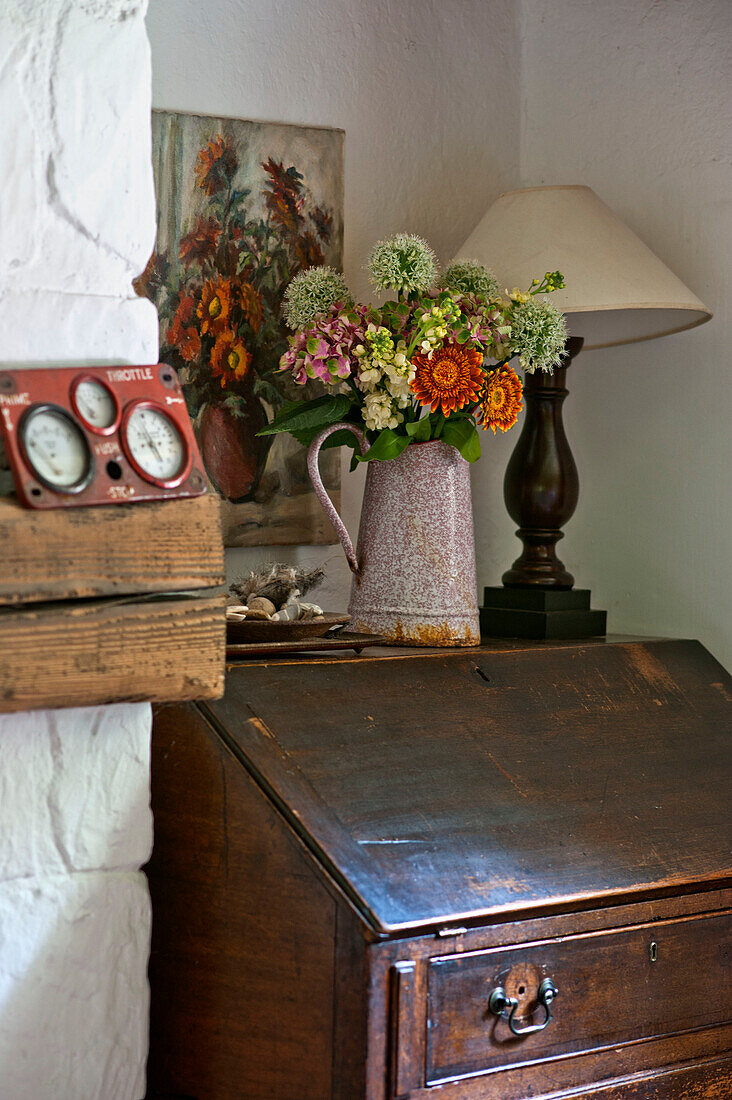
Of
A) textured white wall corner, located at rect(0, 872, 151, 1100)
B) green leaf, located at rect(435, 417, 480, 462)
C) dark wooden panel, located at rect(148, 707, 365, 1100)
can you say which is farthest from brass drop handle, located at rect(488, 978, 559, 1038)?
green leaf, located at rect(435, 417, 480, 462)

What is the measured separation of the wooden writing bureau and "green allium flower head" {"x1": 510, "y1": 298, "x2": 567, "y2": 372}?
478mm

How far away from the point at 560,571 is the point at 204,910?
84 centimetres

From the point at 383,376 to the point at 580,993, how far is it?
30.8 inches

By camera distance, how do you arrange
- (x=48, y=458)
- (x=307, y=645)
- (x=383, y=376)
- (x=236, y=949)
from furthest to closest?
(x=383, y=376), (x=307, y=645), (x=236, y=949), (x=48, y=458)

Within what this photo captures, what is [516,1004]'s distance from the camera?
111cm

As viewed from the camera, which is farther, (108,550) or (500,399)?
(500,399)

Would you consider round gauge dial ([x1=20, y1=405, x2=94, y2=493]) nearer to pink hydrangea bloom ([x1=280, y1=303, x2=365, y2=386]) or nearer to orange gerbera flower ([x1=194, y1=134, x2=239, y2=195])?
pink hydrangea bloom ([x1=280, y1=303, x2=365, y2=386])

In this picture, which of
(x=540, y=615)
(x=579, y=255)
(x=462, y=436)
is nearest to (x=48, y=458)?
(x=462, y=436)

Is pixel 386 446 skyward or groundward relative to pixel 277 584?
skyward

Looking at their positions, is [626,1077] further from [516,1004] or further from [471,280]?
[471,280]

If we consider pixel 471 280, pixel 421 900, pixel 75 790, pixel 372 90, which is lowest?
pixel 421 900

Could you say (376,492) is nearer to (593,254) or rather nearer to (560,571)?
(560,571)

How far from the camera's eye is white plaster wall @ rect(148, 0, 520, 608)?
173cm

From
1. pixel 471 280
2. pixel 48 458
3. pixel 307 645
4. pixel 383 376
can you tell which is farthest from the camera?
pixel 471 280
